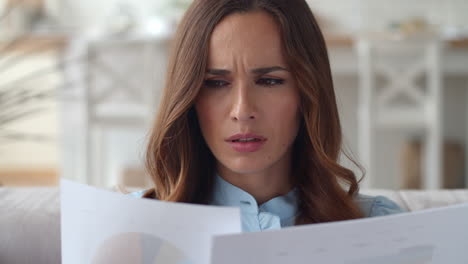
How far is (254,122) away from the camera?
2.96ft

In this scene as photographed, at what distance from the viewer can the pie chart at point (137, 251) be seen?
711 mm

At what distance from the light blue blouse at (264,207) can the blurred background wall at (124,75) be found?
1.76 metres

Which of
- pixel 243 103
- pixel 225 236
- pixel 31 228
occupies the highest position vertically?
pixel 243 103

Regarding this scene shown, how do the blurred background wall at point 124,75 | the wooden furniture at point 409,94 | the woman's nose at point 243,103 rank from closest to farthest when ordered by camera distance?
1. the woman's nose at point 243,103
2. the wooden furniture at point 409,94
3. the blurred background wall at point 124,75

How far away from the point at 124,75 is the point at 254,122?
254 centimetres

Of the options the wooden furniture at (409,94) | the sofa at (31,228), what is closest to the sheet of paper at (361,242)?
the sofa at (31,228)

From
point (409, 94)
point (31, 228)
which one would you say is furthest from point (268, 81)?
point (409, 94)

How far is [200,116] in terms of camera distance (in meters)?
0.96

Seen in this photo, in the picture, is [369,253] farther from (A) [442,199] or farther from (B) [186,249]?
(A) [442,199]

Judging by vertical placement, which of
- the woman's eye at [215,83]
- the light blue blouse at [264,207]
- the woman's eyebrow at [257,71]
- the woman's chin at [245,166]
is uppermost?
the woman's eyebrow at [257,71]

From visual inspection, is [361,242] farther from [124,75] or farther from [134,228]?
[124,75]

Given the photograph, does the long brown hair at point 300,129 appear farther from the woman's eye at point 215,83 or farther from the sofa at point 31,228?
the sofa at point 31,228

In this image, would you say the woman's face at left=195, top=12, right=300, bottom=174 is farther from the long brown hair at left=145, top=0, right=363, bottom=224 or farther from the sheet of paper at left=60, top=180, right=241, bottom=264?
the sheet of paper at left=60, top=180, right=241, bottom=264

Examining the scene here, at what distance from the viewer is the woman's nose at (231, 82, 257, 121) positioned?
34.7 inches
